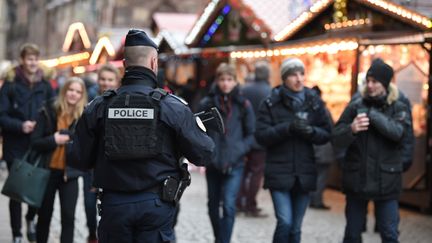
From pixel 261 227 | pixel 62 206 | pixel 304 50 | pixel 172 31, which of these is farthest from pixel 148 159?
pixel 172 31

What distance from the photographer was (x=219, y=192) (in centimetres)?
886

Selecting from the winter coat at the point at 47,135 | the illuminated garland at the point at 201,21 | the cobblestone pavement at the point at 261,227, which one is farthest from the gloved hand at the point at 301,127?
the illuminated garland at the point at 201,21

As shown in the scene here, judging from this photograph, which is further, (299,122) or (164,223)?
(299,122)

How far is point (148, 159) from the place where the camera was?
16.5ft

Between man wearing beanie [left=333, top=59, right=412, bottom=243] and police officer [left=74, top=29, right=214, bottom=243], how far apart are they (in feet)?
7.80

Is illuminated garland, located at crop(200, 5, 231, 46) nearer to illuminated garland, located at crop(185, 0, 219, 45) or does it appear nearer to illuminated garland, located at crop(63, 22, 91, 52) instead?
illuminated garland, located at crop(185, 0, 219, 45)

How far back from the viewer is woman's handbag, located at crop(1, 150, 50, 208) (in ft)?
25.6

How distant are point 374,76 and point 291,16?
9339 millimetres

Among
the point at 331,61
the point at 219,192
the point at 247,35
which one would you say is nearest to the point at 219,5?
the point at 247,35

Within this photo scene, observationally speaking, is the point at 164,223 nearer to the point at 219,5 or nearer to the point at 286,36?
the point at 286,36

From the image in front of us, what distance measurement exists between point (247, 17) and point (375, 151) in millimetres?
9834

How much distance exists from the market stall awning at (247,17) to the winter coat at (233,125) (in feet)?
22.0

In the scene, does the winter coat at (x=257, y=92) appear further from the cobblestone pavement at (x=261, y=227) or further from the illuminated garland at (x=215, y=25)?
the illuminated garland at (x=215, y=25)

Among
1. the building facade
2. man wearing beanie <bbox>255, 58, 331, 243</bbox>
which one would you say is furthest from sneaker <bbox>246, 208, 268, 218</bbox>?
the building facade
